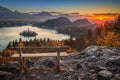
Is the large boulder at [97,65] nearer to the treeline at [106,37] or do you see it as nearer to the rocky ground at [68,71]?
the rocky ground at [68,71]

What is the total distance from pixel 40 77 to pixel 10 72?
1.09 meters

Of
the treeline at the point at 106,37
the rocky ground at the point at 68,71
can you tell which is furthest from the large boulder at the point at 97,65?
the treeline at the point at 106,37

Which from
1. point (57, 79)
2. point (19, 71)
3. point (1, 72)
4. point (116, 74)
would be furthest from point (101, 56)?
point (1, 72)

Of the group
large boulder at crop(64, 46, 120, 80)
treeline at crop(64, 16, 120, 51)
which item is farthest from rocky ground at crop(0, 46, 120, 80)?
treeline at crop(64, 16, 120, 51)

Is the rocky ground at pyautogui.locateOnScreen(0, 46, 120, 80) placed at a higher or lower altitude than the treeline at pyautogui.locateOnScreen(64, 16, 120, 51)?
higher

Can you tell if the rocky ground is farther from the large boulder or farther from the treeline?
the treeline

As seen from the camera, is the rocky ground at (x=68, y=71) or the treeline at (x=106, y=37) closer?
the rocky ground at (x=68, y=71)

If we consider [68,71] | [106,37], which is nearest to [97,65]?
[68,71]

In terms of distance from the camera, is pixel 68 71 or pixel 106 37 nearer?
pixel 68 71

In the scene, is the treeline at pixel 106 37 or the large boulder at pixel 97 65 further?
the treeline at pixel 106 37

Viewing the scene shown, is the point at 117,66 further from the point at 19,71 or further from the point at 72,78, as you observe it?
the point at 19,71

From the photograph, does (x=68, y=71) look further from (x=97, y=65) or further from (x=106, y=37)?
(x=106, y=37)

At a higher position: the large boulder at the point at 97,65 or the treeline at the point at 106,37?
the large boulder at the point at 97,65

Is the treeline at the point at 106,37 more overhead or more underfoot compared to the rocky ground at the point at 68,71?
more underfoot
